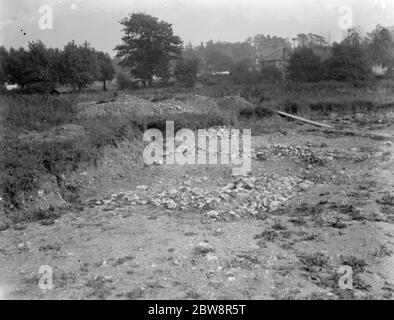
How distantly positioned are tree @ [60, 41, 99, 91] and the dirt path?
21302 mm

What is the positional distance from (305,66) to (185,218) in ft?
105

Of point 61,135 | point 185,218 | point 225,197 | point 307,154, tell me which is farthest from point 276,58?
point 185,218

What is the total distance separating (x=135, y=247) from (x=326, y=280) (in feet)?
8.09

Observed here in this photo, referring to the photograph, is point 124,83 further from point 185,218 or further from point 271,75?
point 185,218

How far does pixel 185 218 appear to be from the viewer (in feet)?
24.5

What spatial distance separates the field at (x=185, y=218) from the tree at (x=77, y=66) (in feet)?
49.7

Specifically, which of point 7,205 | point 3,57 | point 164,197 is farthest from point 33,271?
point 3,57

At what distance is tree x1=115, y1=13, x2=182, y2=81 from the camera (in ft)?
112

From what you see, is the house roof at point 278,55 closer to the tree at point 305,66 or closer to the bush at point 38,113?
the tree at point 305,66

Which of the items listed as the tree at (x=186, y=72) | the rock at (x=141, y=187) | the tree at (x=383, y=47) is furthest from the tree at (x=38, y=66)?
the tree at (x=383, y=47)

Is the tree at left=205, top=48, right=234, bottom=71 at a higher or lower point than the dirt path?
higher

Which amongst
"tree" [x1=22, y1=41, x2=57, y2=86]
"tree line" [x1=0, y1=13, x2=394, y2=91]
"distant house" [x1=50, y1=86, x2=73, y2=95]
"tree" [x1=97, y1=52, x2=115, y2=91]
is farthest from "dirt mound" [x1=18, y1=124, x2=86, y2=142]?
"tree" [x1=97, y1=52, x2=115, y2=91]

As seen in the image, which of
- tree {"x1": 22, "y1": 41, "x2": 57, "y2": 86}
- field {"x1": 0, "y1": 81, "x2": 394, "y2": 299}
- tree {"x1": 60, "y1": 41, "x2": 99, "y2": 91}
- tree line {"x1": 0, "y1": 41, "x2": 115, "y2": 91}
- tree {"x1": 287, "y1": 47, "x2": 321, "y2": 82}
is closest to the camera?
field {"x1": 0, "y1": 81, "x2": 394, "y2": 299}

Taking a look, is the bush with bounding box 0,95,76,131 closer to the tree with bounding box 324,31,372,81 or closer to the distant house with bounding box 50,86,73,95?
the distant house with bounding box 50,86,73,95
